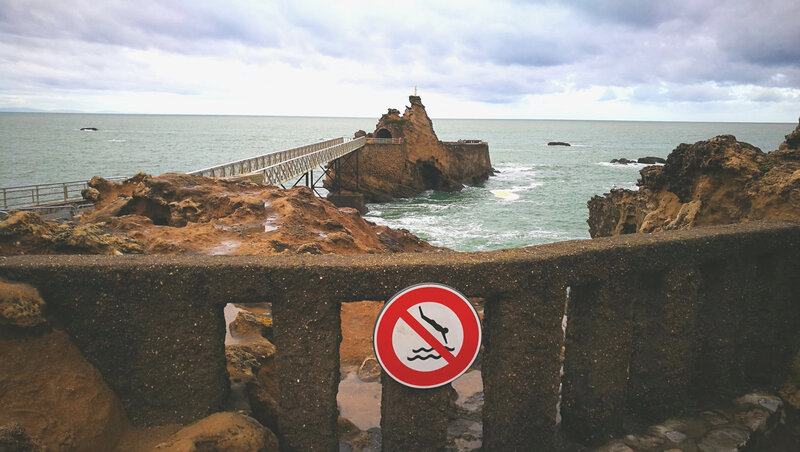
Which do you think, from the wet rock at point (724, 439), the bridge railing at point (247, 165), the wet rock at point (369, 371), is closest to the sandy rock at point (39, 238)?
the wet rock at point (369, 371)

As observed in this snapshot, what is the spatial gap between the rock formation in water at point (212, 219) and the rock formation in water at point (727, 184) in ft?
22.3

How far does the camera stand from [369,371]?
250 inches

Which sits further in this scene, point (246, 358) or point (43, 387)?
point (246, 358)

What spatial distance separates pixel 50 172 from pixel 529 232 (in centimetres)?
5214

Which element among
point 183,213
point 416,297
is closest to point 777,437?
point 416,297

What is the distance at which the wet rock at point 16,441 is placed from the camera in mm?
3133

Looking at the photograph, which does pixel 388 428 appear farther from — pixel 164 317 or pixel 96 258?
pixel 96 258

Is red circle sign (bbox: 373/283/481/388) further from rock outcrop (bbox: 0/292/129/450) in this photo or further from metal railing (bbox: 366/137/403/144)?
metal railing (bbox: 366/137/403/144)

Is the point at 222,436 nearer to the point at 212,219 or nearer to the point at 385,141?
the point at 212,219

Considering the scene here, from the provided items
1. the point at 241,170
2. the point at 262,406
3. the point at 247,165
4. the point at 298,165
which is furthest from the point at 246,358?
the point at 298,165

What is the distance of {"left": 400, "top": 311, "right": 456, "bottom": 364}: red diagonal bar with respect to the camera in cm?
384

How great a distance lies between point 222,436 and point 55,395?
1.21 metres

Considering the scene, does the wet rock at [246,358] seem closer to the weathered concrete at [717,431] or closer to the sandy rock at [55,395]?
the sandy rock at [55,395]

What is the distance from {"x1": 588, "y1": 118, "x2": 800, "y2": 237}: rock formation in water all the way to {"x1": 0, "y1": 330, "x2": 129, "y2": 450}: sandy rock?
7.87 metres
